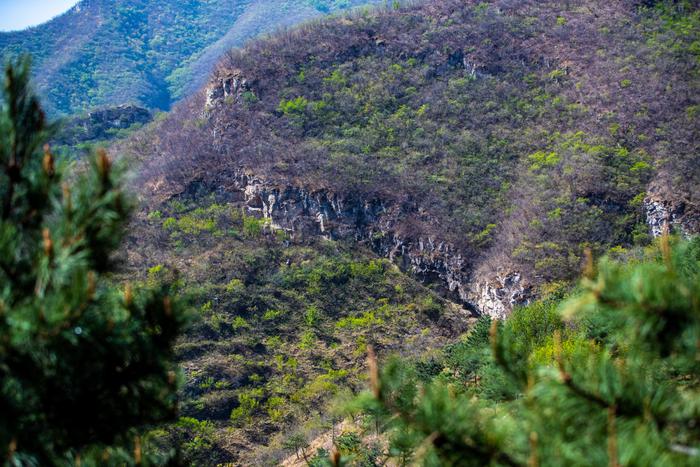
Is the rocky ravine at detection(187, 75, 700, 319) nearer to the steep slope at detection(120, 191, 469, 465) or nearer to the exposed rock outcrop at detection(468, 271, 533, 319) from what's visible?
the exposed rock outcrop at detection(468, 271, 533, 319)

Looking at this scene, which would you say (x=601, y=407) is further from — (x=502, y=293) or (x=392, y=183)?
(x=392, y=183)

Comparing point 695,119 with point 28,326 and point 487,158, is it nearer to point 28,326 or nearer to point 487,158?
point 487,158

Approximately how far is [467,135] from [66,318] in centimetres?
3578

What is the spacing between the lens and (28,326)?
2490 mm

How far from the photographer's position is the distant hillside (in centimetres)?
6600

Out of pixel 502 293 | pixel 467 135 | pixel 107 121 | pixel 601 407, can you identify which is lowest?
pixel 502 293

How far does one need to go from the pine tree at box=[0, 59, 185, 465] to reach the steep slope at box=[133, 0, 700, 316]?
24.5 m

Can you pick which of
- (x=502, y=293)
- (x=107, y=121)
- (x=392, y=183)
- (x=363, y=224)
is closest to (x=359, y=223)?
(x=363, y=224)

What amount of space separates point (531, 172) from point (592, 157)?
3.17 meters

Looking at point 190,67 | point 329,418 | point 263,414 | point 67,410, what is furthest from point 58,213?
point 190,67

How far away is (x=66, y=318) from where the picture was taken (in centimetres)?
258

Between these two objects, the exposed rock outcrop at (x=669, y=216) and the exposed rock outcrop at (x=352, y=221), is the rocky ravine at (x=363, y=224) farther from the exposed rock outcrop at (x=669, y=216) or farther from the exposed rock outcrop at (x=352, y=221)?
the exposed rock outcrop at (x=669, y=216)

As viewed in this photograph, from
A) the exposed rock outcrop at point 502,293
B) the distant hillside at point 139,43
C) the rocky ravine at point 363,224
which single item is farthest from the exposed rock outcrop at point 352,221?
the distant hillside at point 139,43

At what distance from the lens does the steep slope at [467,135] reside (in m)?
29.5
